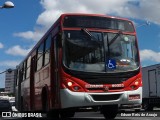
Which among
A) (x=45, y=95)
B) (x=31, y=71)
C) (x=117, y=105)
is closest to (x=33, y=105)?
(x=31, y=71)

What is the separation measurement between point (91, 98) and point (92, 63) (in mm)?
1128

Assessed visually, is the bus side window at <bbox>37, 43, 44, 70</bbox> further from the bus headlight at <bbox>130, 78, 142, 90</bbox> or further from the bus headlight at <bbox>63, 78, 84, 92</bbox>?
the bus headlight at <bbox>130, 78, 142, 90</bbox>

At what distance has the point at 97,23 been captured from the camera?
44.3 feet

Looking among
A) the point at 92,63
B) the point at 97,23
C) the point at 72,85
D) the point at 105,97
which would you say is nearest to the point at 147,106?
the point at 97,23

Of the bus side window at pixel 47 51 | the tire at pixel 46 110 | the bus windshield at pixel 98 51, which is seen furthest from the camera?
the tire at pixel 46 110

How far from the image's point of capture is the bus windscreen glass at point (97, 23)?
1325 centimetres

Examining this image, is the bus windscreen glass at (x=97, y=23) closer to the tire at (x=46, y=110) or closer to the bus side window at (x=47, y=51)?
the bus side window at (x=47, y=51)

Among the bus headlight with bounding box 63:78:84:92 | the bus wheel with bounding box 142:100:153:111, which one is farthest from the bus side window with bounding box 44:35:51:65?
the bus wheel with bounding box 142:100:153:111

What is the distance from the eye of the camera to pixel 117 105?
44.9 ft

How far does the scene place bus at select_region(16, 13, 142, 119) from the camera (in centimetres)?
1259

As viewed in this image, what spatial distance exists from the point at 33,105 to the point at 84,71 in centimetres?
583

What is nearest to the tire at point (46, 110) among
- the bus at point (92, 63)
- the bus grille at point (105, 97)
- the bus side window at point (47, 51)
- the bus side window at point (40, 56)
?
the bus at point (92, 63)

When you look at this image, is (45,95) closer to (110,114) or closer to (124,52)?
(110,114)

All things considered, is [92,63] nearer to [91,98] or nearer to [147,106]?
[91,98]
